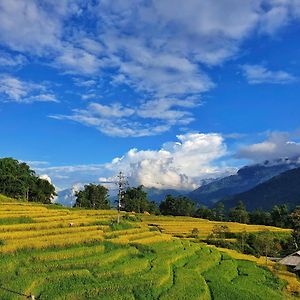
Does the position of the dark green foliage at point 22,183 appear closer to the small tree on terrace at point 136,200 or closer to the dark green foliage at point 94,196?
the dark green foliage at point 94,196

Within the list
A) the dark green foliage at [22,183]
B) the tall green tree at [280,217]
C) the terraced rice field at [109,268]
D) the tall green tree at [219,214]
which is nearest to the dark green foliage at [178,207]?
the tall green tree at [219,214]

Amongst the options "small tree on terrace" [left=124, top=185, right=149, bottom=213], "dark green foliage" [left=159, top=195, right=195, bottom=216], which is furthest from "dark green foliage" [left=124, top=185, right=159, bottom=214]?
"dark green foliage" [left=159, top=195, right=195, bottom=216]

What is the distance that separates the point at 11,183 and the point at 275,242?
60.9m

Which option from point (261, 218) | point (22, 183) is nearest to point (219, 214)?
point (261, 218)

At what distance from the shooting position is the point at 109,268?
A: 3052cm

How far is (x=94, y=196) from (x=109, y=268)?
379 feet

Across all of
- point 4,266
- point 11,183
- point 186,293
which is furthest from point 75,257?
point 11,183

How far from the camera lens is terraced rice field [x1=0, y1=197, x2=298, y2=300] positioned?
2523 centimetres

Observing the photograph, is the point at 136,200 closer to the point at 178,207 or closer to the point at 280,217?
the point at 178,207

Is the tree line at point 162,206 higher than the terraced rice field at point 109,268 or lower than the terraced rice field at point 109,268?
higher

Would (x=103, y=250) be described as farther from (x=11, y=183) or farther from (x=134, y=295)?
(x=11, y=183)

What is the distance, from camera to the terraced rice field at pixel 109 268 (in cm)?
2523

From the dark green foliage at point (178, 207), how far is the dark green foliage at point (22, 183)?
138 ft

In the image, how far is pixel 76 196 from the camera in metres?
144
